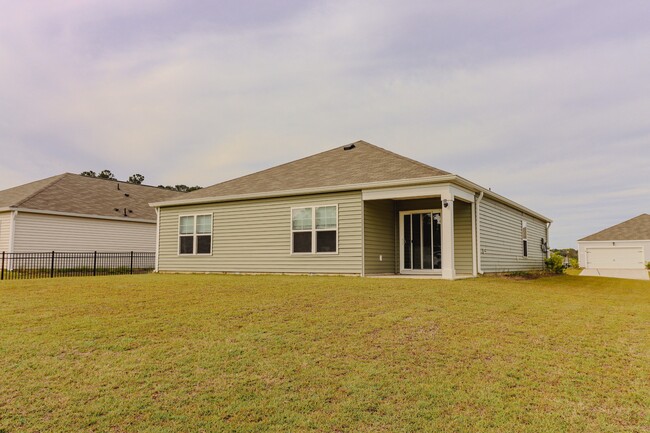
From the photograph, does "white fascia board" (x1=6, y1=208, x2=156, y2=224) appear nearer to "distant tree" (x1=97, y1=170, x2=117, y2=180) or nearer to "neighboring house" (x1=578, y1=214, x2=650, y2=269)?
"distant tree" (x1=97, y1=170, x2=117, y2=180)

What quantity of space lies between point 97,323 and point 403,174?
9700 millimetres

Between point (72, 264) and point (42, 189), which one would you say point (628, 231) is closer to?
point (72, 264)

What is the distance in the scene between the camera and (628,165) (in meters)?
19.8

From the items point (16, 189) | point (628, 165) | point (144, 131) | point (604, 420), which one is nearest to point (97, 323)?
point (604, 420)

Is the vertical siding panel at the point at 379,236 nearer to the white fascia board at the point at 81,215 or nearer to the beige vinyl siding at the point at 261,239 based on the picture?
the beige vinyl siding at the point at 261,239

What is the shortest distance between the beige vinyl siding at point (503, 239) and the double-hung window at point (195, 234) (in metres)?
10.4

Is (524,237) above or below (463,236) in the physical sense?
above

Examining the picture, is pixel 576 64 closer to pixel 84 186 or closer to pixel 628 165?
pixel 628 165

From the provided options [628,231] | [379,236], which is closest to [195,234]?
[379,236]

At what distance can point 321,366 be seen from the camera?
4.57 meters

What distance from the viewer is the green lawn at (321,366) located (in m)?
3.47

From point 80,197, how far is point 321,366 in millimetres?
24475

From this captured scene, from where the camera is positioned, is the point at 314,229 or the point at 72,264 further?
the point at 72,264

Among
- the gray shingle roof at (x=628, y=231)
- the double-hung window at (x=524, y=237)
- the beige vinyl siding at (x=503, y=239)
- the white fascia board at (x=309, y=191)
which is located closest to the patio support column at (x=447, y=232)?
the white fascia board at (x=309, y=191)
